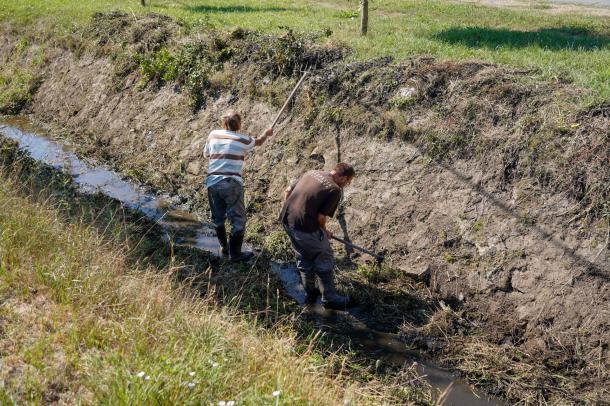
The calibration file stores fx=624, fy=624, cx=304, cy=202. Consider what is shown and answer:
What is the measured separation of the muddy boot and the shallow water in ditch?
0.10 metres

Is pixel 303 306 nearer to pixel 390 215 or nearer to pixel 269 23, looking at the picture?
pixel 390 215

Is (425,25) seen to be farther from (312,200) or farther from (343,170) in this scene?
(312,200)

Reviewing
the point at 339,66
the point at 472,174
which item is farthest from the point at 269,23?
the point at 472,174

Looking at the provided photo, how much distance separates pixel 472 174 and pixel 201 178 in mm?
4550

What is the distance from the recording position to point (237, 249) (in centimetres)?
800

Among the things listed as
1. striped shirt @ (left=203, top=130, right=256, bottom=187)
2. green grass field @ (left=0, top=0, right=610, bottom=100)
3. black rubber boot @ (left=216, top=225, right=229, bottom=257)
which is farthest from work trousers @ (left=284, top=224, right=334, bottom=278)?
green grass field @ (left=0, top=0, right=610, bottom=100)

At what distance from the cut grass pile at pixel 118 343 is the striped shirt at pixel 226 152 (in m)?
1.78

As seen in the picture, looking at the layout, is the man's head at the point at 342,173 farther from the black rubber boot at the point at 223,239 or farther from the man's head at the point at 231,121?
the black rubber boot at the point at 223,239

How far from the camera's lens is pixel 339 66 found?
31.8 feet

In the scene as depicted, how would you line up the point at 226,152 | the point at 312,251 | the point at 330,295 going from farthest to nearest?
the point at 226,152, the point at 330,295, the point at 312,251

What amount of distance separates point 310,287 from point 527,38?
647 cm

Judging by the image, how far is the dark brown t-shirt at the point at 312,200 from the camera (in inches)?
265

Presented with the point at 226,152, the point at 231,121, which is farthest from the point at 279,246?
the point at 231,121

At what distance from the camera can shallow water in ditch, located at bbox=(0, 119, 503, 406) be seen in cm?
618
